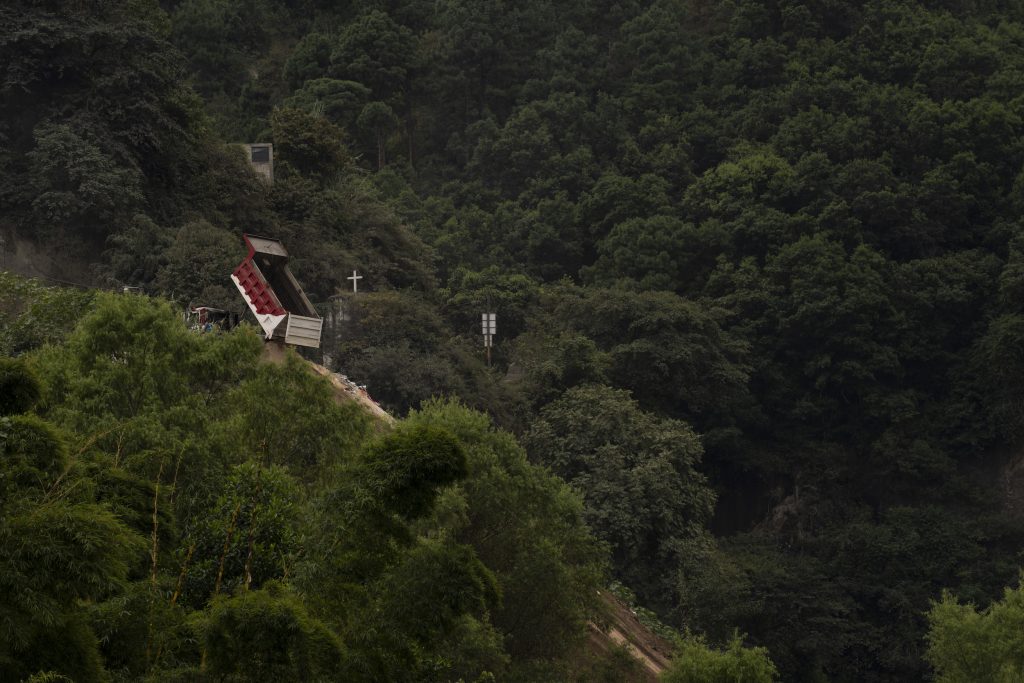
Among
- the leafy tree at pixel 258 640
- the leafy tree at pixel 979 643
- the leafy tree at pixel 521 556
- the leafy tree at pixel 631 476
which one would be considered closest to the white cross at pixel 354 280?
the leafy tree at pixel 631 476

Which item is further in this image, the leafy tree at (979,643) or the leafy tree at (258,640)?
the leafy tree at (979,643)

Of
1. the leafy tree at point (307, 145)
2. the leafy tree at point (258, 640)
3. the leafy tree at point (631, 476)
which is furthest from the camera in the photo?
the leafy tree at point (307, 145)

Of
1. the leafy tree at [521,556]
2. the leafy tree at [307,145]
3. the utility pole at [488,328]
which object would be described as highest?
the leafy tree at [307,145]

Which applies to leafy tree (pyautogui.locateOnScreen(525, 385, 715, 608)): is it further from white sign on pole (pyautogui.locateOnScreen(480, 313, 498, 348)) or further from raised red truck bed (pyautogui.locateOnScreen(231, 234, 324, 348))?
raised red truck bed (pyautogui.locateOnScreen(231, 234, 324, 348))

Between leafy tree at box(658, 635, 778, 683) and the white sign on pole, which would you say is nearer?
leafy tree at box(658, 635, 778, 683)

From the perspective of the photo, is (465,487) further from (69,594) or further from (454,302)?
(454,302)

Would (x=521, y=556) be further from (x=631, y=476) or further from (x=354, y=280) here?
(x=354, y=280)

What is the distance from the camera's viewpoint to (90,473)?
1714 cm

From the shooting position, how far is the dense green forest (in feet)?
57.4

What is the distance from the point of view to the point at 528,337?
5244 centimetres

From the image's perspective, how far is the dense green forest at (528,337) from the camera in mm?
17500

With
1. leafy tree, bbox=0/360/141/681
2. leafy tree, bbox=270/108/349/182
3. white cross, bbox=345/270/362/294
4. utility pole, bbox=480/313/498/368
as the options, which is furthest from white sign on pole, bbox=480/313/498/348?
leafy tree, bbox=0/360/141/681

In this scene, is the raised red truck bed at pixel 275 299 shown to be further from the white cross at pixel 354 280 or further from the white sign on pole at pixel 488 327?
the white sign on pole at pixel 488 327

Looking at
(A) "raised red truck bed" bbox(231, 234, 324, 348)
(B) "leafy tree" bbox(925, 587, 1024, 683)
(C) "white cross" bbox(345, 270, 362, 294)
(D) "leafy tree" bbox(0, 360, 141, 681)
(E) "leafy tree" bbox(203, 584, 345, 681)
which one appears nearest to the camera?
(D) "leafy tree" bbox(0, 360, 141, 681)
